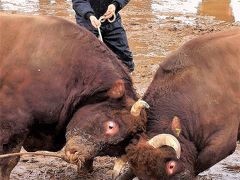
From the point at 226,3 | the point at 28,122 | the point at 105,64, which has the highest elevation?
the point at 105,64

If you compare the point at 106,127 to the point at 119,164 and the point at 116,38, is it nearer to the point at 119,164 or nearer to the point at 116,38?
the point at 119,164

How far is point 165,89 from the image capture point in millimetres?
5828

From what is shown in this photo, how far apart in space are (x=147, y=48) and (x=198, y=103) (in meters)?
5.94

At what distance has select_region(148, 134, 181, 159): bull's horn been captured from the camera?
5.30m

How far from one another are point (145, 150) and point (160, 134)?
0.21m

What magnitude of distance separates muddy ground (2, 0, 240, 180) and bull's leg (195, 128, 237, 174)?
1142 millimetres

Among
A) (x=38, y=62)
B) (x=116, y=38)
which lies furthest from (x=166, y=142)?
(x=116, y=38)

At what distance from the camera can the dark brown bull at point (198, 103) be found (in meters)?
5.68

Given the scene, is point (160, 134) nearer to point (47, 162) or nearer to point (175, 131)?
point (175, 131)

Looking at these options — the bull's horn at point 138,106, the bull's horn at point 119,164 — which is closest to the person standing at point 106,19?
the bull's horn at point 138,106

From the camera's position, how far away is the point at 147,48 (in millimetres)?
11625

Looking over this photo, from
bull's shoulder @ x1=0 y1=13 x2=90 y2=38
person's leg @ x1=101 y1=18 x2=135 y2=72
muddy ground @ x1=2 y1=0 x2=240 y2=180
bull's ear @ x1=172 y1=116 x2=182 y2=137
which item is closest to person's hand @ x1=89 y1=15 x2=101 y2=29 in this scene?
person's leg @ x1=101 y1=18 x2=135 y2=72

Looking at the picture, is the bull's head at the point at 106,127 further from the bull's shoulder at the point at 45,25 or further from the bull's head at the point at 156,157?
the bull's shoulder at the point at 45,25

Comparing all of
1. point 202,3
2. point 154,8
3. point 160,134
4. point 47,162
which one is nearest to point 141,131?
point 160,134
